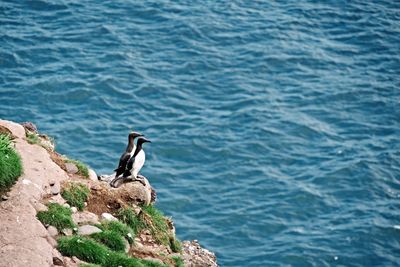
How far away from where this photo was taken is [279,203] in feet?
136

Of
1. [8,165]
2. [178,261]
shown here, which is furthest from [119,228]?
[8,165]

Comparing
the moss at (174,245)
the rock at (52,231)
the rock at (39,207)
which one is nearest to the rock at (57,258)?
the rock at (52,231)

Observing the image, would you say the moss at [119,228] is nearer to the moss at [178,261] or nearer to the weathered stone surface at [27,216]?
the moss at [178,261]

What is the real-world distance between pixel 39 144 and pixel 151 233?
3.75 m

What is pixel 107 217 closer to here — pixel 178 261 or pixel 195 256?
pixel 178 261

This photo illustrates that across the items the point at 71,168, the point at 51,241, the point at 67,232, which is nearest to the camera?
the point at 51,241

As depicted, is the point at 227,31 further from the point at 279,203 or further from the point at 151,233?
the point at 151,233

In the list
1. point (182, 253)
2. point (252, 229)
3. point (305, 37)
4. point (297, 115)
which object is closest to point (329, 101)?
point (297, 115)

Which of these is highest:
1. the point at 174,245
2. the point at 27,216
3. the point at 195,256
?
the point at 27,216

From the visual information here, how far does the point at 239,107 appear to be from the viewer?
47906 mm

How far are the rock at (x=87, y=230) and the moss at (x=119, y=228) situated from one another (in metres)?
0.27

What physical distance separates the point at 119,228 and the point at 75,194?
1.40 meters

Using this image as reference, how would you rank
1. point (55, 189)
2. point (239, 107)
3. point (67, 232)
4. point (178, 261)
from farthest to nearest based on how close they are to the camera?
point (239, 107) < point (178, 261) < point (55, 189) < point (67, 232)

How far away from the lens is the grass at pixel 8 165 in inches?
709
